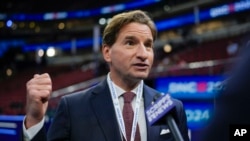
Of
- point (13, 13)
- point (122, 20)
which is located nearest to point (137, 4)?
point (13, 13)

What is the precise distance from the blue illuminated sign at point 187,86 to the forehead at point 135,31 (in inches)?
136

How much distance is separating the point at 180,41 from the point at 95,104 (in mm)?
23606

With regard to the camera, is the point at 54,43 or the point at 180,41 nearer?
the point at 180,41

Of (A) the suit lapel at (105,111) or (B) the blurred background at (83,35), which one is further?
(B) the blurred background at (83,35)

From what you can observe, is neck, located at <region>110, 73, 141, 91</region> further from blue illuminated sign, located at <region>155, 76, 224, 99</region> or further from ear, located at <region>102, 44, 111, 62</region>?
blue illuminated sign, located at <region>155, 76, 224, 99</region>

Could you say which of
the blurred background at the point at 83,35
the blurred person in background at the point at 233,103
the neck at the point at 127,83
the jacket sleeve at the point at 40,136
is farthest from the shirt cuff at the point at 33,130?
the blurred background at the point at 83,35

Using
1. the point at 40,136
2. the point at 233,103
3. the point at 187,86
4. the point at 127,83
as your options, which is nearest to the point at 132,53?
the point at 127,83

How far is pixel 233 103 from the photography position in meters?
0.67

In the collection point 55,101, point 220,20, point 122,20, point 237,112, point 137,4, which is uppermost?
point 137,4

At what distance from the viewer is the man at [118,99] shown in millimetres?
2047

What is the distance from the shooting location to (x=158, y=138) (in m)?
2.04

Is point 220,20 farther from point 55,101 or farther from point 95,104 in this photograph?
point 95,104

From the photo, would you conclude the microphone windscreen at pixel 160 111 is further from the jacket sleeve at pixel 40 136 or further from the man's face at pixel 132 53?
the man's face at pixel 132 53

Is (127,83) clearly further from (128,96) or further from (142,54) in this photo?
(142,54)
